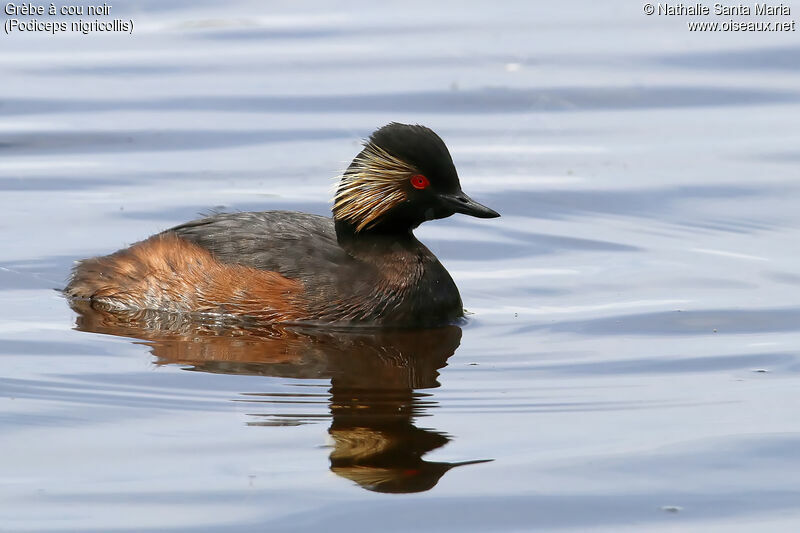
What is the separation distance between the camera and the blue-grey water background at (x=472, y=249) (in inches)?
248

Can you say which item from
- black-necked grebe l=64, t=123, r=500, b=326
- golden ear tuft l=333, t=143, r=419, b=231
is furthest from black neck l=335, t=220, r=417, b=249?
golden ear tuft l=333, t=143, r=419, b=231

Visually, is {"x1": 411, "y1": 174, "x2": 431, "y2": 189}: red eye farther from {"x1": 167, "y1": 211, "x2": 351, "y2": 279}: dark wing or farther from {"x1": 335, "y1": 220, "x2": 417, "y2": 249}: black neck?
{"x1": 167, "y1": 211, "x2": 351, "y2": 279}: dark wing

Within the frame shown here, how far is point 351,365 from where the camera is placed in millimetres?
8320

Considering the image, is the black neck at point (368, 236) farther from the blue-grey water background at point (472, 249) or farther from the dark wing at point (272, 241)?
the blue-grey water background at point (472, 249)

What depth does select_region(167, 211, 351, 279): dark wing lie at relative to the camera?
30.5 feet

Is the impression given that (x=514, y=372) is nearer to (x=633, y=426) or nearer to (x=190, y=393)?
(x=633, y=426)

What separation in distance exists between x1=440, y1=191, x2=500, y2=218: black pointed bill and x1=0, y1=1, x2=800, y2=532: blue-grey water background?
0.72 meters

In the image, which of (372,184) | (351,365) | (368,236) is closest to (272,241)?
(368,236)

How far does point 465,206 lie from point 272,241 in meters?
1.33

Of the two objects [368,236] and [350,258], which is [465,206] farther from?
[350,258]

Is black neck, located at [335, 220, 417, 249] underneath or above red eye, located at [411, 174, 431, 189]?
underneath

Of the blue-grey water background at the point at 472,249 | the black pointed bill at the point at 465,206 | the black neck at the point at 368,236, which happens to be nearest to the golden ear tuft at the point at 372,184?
the black neck at the point at 368,236

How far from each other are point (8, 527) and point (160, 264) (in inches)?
155

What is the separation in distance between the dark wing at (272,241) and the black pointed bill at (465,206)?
79 cm
